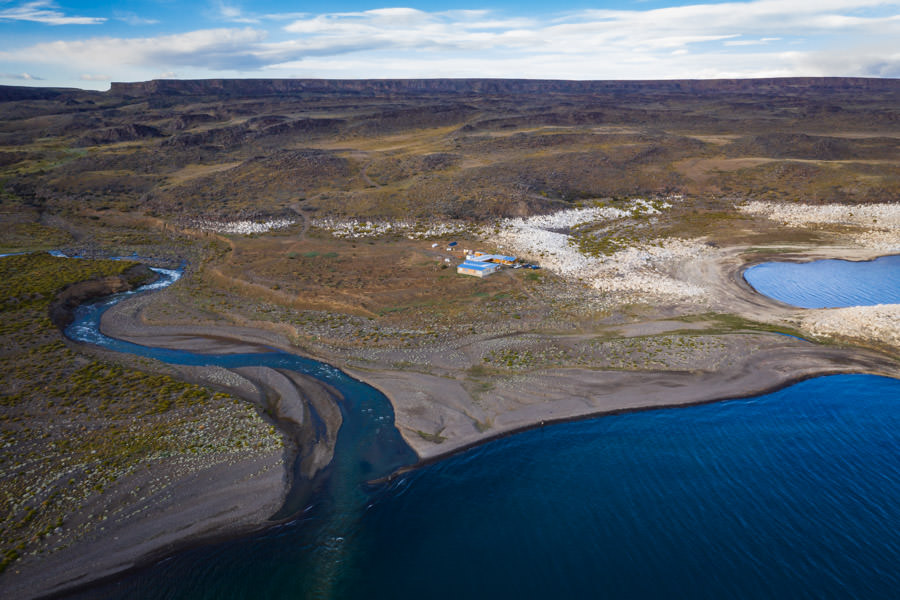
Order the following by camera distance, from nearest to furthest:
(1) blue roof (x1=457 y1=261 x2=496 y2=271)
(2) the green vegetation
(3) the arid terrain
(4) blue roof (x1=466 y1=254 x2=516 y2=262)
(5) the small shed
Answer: (2) the green vegetation
(3) the arid terrain
(5) the small shed
(1) blue roof (x1=457 y1=261 x2=496 y2=271)
(4) blue roof (x1=466 y1=254 x2=516 y2=262)

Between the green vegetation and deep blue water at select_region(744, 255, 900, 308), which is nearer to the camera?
the green vegetation

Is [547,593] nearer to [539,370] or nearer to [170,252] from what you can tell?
[539,370]

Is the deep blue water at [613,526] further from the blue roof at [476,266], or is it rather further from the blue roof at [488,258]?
the blue roof at [488,258]

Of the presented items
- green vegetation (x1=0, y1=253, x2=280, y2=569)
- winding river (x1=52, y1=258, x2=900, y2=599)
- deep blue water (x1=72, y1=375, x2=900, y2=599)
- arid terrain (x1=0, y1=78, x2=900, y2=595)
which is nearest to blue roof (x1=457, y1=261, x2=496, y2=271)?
arid terrain (x1=0, y1=78, x2=900, y2=595)

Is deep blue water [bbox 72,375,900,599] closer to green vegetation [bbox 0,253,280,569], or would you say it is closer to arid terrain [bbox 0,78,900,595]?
arid terrain [bbox 0,78,900,595]

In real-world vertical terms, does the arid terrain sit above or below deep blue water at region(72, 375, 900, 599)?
above

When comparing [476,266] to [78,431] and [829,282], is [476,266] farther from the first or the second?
[829,282]
